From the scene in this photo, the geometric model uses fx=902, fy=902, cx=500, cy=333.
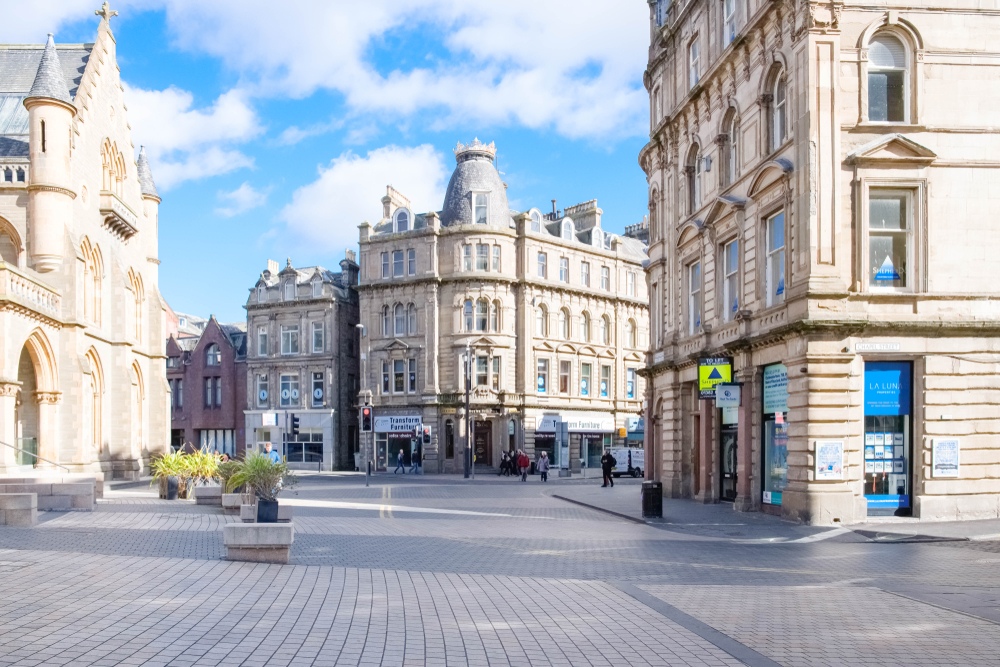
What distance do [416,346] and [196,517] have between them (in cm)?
3813

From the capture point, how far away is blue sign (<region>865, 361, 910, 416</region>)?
19.8 m

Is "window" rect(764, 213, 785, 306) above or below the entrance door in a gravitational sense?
above

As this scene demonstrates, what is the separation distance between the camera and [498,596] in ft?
33.6

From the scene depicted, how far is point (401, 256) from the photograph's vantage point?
189 feet

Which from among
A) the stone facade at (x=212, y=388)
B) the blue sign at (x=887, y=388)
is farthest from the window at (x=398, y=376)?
the blue sign at (x=887, y=388)

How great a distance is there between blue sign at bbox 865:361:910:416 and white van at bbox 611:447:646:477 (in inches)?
1191

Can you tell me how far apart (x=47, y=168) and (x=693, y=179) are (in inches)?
875

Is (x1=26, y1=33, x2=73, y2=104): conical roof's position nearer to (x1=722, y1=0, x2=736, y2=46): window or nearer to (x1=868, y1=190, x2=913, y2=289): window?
(x1=722, y1=0, x2=736, y2=46): window

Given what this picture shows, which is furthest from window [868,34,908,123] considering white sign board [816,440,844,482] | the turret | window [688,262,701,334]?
the turret

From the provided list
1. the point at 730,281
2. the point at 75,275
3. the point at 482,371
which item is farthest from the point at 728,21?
the point at 482,371

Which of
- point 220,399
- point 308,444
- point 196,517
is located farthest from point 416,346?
point 196,517

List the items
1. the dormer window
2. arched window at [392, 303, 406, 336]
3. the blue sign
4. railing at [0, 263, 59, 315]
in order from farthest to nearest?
the dormer window < arched window at [392, 303, 406, 336] < railing at [0, 263, 59, 315] < the blue sign

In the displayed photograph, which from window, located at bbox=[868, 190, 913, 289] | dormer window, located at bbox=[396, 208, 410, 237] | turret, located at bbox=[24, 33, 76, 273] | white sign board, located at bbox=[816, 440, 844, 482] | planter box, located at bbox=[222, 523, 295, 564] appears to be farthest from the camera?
dormer window, located at bbox=[396, 208, 410, 237]

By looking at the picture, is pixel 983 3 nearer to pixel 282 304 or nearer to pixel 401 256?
pixel 401 256
